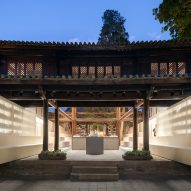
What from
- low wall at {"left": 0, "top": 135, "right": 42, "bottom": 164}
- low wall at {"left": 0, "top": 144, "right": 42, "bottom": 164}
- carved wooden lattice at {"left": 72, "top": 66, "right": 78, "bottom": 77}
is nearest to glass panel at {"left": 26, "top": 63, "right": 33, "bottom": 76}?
carved wooden lattice at {"left": 72, "top": 66, "right": 78, "bottom": 77}

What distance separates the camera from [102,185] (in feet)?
46.0

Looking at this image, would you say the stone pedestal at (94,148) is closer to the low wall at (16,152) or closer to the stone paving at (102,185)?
the low wall at (16,152)

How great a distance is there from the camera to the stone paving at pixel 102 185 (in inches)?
520

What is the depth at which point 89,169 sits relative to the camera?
15.9m

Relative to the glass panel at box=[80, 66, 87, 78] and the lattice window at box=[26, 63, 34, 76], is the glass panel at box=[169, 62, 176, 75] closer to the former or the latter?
the glass panel at box=[80, 66, 87, 78]

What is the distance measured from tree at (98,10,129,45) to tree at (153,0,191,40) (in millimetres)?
33673

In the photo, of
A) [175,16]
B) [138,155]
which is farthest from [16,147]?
[175,16]

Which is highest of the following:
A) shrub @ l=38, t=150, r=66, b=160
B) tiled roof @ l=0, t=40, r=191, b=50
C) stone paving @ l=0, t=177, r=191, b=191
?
tiled roof @ l=0, t=40, r=191, b=50

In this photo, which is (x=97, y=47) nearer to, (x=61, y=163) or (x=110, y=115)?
(x=61, y=163)

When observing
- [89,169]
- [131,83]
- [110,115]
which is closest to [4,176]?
[89,169]

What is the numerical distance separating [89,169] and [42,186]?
2694 millimetres

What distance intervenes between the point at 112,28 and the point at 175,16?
36237 mm

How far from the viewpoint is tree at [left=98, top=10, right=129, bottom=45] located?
43125 millimetres

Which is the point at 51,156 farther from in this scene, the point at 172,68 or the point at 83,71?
the point at 172,68
